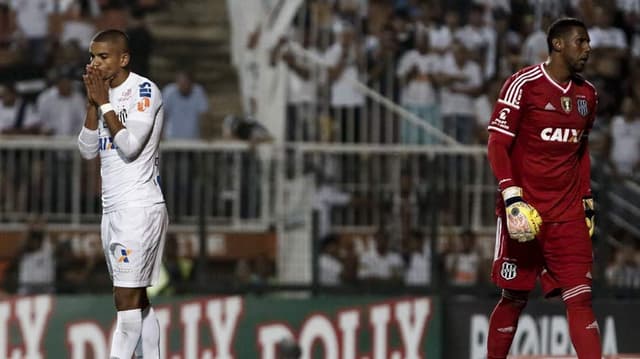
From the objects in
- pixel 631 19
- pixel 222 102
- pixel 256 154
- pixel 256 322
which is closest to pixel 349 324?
pixel 256 322

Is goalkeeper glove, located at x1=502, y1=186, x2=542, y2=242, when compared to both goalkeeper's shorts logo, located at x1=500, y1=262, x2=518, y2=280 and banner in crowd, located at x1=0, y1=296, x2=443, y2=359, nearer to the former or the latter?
goalkeeper's shorts logo, located at x1=500, y1=262, x2=518, y2=280

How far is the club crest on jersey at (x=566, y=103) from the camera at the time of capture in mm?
8555

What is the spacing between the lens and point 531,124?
861cm

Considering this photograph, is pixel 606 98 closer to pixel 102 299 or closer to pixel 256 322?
pixel 256 322

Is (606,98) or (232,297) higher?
(606,98)

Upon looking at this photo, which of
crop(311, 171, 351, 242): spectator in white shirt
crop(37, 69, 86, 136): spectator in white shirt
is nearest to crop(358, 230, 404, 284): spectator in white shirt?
crop(311, 171, 351, 242): spectator in white shirt

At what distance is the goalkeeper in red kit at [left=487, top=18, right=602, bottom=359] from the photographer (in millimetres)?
8445

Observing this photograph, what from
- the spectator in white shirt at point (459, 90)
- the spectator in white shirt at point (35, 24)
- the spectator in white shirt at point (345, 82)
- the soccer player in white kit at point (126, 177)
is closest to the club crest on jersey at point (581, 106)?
the soccer player in white kit at point (126, 177)

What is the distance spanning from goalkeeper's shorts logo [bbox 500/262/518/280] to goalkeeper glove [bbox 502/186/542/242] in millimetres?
395

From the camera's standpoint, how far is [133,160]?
843cm

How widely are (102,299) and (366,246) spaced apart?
233cm

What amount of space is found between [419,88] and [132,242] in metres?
6.75

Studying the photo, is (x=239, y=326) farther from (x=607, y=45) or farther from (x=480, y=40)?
(x=607, y=45)

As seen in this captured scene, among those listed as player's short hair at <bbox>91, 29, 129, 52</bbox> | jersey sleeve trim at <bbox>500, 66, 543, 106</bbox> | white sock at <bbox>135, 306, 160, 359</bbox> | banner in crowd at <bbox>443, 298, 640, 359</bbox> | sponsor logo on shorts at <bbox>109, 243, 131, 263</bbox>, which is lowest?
banner in crowd at <bbox>443, 298, 640, 359</bbox>
